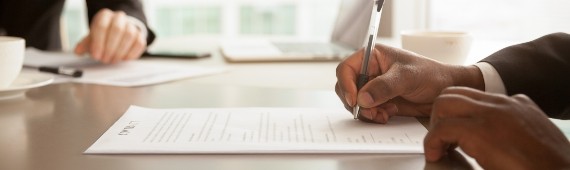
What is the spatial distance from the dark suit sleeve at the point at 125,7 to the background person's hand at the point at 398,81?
85 cm

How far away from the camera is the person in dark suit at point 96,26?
1148 mm

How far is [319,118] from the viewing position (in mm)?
680

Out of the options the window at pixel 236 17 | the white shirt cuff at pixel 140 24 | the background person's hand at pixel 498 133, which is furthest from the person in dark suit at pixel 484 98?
the window at pixel 236 17

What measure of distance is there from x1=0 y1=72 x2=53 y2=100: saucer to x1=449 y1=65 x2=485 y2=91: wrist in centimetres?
61

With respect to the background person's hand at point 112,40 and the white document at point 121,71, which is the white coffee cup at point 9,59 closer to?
the white document at point 121,71

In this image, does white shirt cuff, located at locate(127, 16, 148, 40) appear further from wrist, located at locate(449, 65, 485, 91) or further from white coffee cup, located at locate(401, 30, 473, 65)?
wrist, located at locate(449, 65, 485, 91)

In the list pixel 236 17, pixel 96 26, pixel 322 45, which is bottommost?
pixel 236 17

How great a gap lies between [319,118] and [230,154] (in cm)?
18

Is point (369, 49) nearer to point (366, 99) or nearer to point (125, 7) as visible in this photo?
point (366, 99)

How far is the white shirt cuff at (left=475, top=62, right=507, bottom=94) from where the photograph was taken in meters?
0.72

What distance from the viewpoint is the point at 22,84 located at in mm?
885

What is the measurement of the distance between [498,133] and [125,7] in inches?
49.0

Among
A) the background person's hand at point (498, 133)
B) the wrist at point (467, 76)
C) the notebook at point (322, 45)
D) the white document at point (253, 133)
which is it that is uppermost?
the background person's hand at point (498, 133)

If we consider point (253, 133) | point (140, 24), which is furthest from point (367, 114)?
point (140, 24)
